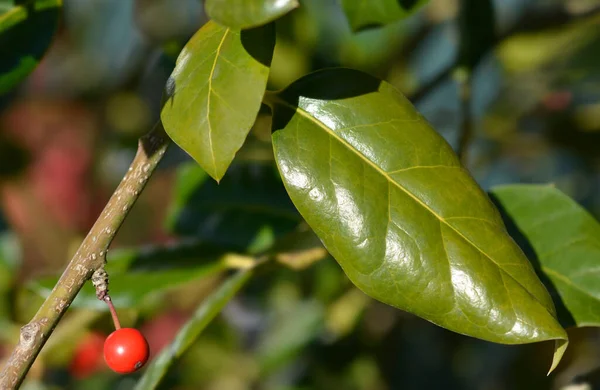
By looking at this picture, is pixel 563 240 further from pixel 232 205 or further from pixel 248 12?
pixel 232 205

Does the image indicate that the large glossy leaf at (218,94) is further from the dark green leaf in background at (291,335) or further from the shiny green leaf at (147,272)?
the dark green leaf in background at (291,335)

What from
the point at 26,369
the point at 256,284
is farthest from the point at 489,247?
the point at 256,284

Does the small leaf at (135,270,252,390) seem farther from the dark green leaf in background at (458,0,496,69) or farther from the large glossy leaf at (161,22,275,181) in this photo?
the dark green leaf in background at (458,0,496,69)

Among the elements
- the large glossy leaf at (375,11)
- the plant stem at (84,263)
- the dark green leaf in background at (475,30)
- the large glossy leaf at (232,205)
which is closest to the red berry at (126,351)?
the plant stem at (84,263)

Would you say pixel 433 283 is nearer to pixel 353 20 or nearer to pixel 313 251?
pixel 353 20

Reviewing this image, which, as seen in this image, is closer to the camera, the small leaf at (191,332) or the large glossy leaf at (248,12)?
the large glossy leaf at (248,12)

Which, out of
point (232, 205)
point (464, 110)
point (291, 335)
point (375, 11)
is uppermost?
point (375, 11)

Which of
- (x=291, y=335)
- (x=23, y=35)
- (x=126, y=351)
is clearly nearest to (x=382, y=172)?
(x=126, y=351)
